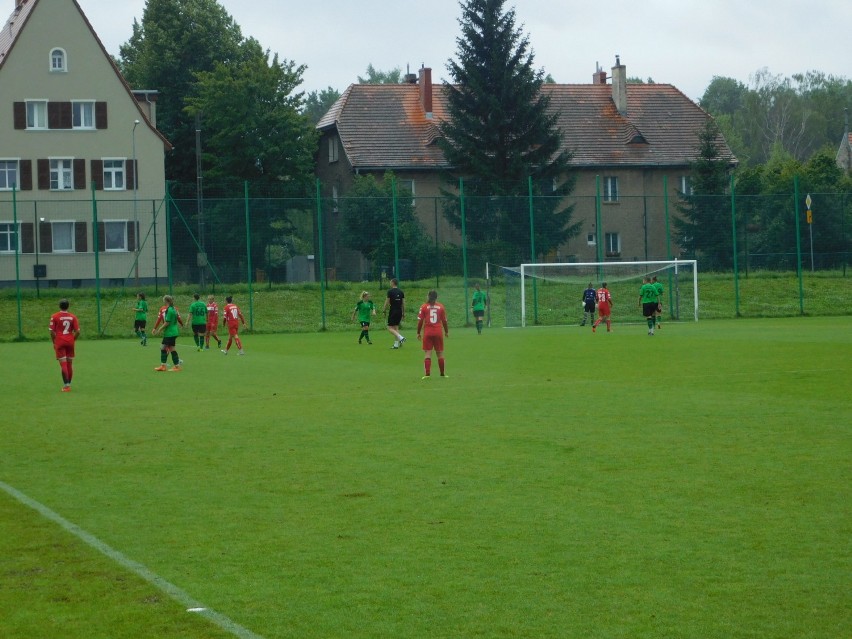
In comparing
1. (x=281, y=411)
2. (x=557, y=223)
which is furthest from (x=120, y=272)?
(x=281, y=411)

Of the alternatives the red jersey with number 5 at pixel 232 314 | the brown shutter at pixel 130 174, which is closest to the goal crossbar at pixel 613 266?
the red jersey with number 5 at pixel 232 314

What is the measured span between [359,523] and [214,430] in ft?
20.2

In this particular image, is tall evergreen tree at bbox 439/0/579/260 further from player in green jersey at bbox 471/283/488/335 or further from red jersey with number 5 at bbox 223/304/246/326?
red jersey with number 5 at bbox 223/304/246/326

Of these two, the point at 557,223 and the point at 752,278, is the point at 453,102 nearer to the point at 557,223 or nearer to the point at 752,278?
the point at 557,223

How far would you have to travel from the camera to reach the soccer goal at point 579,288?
139 feet

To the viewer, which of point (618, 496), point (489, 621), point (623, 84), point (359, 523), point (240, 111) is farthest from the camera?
point (623, 84)

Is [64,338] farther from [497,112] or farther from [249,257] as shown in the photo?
[497,112]

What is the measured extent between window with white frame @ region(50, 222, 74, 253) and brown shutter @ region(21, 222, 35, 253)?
2.18 meters

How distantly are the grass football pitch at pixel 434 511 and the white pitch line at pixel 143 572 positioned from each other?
0.9 inches

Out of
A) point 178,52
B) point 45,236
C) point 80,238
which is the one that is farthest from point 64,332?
point 178,52

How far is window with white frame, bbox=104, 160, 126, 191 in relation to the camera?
195 feet

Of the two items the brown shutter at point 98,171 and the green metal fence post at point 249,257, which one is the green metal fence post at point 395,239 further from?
the brown shutter at point 98,171

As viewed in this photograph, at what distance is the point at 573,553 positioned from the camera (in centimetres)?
796

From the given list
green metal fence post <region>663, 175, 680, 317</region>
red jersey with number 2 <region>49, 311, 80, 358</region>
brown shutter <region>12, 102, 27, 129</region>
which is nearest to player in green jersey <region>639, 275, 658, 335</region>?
green metal fence post <region>663, 175, 680, 317</region>
